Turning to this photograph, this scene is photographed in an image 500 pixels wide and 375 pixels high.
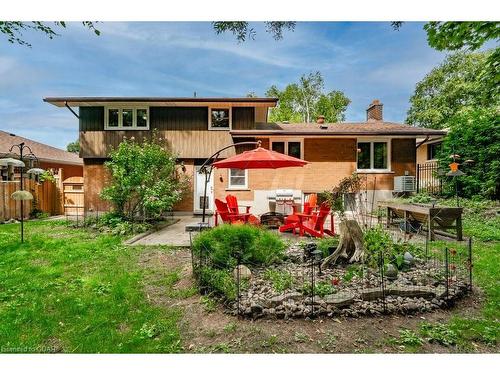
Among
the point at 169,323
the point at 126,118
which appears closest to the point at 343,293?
the point at 169,323

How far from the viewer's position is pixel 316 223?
5664 mm

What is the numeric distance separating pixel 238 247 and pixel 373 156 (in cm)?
796

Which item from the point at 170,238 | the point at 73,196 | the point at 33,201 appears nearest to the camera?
the point at 170,238

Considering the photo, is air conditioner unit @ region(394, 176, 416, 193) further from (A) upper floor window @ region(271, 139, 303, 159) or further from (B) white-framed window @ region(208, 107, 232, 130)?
(B) white-framed window @ region(208, 107, 232, 130)

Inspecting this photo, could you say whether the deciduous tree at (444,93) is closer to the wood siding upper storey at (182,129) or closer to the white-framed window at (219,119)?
the white-framed window at (219,119)

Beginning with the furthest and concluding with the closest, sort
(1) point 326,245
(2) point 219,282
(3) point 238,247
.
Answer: (1) point 326,245, (3) point 238,247, (2) point 219,282

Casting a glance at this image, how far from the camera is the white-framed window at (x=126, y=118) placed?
1068cm

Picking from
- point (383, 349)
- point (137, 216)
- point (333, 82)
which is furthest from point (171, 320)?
point (137, 216)

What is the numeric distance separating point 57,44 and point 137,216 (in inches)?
215

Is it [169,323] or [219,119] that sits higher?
[219,119]

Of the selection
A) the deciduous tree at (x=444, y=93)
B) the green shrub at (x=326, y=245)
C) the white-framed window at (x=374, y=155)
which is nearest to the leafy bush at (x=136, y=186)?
the green shrub at (x=326, y=245)

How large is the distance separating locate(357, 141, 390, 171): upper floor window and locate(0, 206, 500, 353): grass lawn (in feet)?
20.3

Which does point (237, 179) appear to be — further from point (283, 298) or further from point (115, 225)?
point (283, 298)
